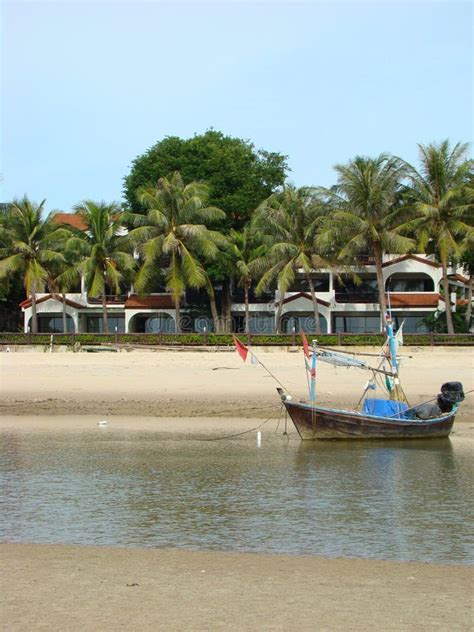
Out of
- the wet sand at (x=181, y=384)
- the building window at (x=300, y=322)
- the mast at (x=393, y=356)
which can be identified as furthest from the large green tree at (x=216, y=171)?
the mast at (x=393, y=356)

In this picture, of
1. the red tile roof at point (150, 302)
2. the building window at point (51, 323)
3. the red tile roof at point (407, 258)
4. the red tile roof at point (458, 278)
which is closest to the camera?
the red tile roof at point (407, 258)

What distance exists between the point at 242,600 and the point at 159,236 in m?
42.1

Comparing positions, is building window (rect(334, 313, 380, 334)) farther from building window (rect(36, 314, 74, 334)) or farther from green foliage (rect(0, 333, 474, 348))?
building window (rect(36, 314, 74, 334))

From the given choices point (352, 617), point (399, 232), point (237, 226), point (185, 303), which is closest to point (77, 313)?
point (185, 303)

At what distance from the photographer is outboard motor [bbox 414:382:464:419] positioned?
2102 centimetres

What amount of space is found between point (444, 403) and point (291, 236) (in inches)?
1170

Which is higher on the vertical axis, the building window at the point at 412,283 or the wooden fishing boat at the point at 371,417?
the building window at the point at 412,283

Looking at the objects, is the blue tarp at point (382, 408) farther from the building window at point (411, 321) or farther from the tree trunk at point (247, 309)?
the building window at point (411, 321)

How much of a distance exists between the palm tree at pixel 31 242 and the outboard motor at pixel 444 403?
113 ft

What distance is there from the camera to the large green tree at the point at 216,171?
5409 centimetres

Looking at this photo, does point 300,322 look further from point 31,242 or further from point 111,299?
point 31,242

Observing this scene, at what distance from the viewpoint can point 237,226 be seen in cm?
5659

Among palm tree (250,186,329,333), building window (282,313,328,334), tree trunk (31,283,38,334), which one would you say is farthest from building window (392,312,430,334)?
tree trunk (31,283,38,334)

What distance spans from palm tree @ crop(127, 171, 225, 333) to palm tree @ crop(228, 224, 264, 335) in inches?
69.9
